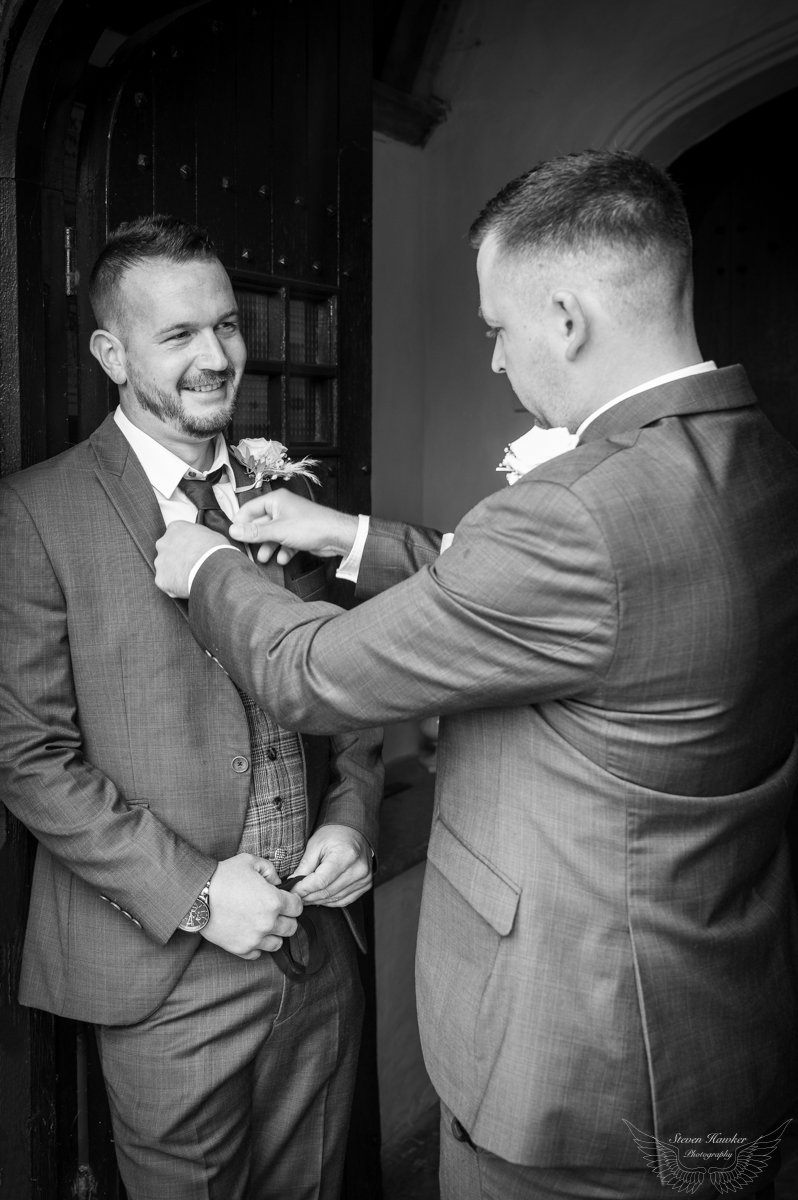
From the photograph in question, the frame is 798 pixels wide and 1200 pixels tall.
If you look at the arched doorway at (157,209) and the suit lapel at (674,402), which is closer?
the suit lapel at (674,402)

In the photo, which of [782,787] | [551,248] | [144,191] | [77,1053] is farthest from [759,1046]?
[144,191]

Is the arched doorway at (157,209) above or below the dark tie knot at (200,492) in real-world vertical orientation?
above

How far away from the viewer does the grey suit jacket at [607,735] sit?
53.1 inches

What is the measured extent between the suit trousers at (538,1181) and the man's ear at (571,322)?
3.75 ft

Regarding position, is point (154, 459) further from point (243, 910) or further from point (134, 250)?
point (243, 910)

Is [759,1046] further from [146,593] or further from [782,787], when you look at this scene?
[146,593]

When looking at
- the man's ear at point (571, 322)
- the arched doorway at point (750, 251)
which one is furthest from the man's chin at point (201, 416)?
the arched doorway at point (750, 251)

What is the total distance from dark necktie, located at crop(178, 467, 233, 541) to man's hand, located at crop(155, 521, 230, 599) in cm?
22

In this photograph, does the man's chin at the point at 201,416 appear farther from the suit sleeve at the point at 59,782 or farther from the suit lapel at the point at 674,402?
the suit lapel at the point at 674,402

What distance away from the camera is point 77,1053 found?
7.07 ft

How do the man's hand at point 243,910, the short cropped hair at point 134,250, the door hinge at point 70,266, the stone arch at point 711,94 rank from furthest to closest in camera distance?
the stone arch at point 711,94 < the door hinge at point 70,266 < the short cropped hair at point 134,250 < the man's hand at point 243,910

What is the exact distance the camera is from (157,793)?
187 cm

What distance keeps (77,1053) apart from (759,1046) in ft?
4.48

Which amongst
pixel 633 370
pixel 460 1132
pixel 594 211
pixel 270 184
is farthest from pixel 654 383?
pixel 270 184
